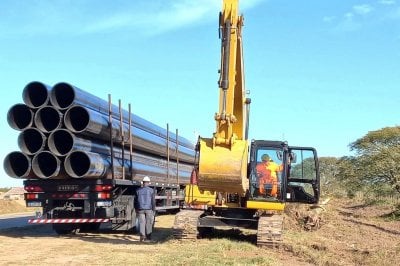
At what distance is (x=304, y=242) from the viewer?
13750 mm

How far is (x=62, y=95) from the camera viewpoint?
1413 cm

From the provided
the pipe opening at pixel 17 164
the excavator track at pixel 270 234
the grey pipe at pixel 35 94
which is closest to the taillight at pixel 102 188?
the pipe opening at pixel 17 164

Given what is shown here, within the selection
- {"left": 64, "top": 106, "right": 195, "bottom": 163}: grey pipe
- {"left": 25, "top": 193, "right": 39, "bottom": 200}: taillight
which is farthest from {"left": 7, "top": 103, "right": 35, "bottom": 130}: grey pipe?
{"left": 25, "top": 193, "right": 39, "bottom": 200}: taillight

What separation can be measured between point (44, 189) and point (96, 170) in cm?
172

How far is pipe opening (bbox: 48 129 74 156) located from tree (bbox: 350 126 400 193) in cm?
2093

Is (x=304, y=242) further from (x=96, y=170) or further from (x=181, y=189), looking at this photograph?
(x=181, y=189)

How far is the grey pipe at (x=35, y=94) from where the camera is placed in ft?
45.8

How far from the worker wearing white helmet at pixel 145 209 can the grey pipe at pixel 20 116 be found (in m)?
3.29

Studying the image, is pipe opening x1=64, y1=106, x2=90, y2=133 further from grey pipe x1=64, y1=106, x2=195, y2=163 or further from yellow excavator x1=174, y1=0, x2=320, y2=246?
yellow excavator x1=174, y1=0, x2=320, y2=246

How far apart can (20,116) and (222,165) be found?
234 inches

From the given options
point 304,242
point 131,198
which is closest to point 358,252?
point 304,242

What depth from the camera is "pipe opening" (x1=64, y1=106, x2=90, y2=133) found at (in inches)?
541

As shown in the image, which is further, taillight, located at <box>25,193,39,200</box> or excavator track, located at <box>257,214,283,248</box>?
taillight, located at <box>25,193,39,200</box>

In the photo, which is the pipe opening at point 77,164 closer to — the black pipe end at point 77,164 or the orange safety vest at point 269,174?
the black pipe end at point 77,164
